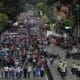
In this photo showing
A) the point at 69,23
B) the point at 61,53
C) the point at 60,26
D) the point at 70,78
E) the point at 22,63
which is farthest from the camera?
the point at 60,26

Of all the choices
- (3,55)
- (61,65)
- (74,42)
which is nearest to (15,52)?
(3,55)

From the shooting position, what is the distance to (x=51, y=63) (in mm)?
53406

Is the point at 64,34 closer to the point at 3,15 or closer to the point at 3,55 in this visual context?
the point at 3,15

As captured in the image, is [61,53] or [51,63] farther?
[61,53]

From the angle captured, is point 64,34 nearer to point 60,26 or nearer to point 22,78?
point 60,26

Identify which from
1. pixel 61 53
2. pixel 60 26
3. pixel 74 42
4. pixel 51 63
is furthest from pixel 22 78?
pixel 60 26

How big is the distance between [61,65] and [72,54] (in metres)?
13.4

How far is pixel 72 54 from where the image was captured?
2383 inches

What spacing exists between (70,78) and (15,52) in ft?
55.0

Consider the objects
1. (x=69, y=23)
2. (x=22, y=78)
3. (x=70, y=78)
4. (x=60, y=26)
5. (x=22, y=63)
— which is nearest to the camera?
(x=70, y=78)

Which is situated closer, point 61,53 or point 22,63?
point 22,63

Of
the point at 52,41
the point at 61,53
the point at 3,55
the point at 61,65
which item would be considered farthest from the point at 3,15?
the point at 61,65

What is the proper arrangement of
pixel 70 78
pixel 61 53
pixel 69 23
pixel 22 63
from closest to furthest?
pixel 70 78
pixel 22 63
pixel 61 53
pixel 69 23

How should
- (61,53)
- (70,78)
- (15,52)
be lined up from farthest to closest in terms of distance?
(61,53)
(15,52)
(70,78)
